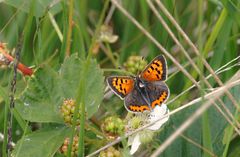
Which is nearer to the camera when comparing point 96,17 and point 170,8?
point 170,8

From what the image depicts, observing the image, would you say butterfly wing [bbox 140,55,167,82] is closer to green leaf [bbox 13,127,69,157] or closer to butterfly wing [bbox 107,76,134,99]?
butterfly wing [bbox 107,76,134,99]

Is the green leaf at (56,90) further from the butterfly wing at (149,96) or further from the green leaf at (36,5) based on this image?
the green leaf at (36,5)

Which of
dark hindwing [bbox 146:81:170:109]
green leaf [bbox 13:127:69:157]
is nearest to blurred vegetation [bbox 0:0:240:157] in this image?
green leaf [bbox 13:127:69:157]

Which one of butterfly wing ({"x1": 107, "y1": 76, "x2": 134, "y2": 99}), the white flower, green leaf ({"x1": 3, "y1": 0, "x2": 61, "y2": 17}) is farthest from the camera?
green leaf ({"x1": 3, "y1": 0, "x2": 61, "y2": 17})

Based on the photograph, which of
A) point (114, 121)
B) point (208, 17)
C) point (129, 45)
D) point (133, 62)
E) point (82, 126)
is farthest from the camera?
point (129, 45)

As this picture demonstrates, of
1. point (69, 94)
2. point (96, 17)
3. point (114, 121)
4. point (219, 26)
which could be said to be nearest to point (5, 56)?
point (69, 94)

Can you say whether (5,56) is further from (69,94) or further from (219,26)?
(219,26)
